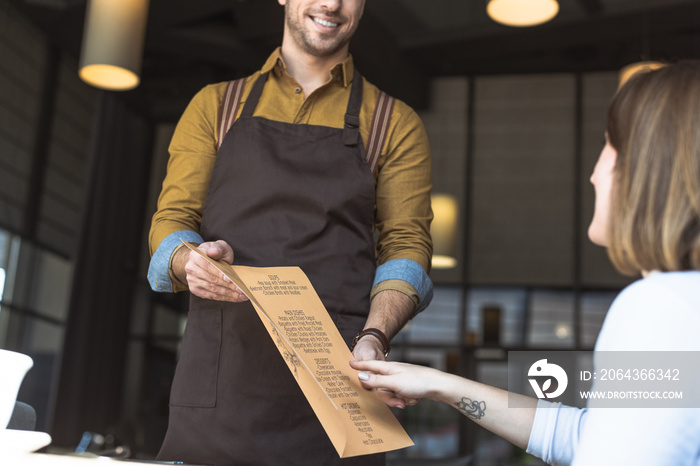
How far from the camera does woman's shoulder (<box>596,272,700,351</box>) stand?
0.76 meters

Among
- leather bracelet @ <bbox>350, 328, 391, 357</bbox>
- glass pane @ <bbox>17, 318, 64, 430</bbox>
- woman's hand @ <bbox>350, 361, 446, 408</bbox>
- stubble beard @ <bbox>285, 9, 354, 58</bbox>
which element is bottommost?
glass pane @ <bbox>17, 318, 64, 430</bbox>

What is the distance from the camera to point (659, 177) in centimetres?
84

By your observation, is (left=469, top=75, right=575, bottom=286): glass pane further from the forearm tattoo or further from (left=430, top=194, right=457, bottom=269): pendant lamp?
the forearm tattoo

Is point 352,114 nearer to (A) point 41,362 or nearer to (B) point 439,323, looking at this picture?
(B) point 439,323

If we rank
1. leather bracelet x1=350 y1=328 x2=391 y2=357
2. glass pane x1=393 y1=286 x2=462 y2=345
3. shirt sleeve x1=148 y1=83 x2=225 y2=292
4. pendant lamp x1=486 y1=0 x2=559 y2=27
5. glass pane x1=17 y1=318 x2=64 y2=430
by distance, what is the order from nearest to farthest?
leather bracelet x1=350 y1=328 x2=391 y2=357
shirt sleeve x1=148 y1=83 x2=225 y2=292
pendant lamp x1=486 y1=0 x2=559 y2=27
glass pane x1=17 y1=318 x2=64 y2=430
glass pane x1=393 y1=286 x2=462 y2=345

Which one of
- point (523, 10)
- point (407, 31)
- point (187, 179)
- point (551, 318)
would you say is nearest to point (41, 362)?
point (407, 31)

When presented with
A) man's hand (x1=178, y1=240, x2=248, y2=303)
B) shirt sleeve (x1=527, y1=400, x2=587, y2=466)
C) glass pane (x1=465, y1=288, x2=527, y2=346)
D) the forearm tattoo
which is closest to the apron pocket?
man's hand (x1=178, y1=240, x2=248, y2=303)

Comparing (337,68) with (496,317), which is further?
(496,317)

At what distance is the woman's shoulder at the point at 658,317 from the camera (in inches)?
30.1

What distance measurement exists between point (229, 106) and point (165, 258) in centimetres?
42

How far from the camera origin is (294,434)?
1.41 m

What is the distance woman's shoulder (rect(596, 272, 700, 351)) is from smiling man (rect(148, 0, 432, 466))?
60 cm

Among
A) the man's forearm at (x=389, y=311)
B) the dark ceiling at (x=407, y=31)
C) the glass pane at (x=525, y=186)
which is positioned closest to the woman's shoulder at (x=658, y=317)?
the man's forearm at (x=389, y=311)

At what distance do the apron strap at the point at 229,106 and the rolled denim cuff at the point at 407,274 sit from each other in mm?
458
